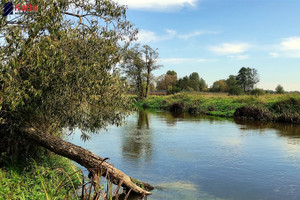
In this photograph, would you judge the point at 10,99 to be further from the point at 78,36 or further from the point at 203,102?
the point at 203,102

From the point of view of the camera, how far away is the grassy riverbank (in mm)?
5566

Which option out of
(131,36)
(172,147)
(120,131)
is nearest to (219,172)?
(172,147)

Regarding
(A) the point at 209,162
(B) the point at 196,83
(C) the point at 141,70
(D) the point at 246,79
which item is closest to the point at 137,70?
(C) the point at 141,70

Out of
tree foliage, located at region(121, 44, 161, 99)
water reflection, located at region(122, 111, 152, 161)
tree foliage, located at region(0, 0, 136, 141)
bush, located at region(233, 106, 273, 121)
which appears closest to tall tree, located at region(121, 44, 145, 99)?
tree foliage, located at region(121, 44, 161, 99)

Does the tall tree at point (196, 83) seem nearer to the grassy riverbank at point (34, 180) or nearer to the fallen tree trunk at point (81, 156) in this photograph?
the grassy riverbank at point (34, 180)

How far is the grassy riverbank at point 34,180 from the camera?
5566 mm

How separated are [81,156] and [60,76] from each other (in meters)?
1.90

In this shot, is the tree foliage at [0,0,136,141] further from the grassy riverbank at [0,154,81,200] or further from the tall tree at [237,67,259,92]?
the tall tree at [237,67,259,92]

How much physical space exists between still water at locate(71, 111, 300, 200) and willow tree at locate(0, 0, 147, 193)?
168cm

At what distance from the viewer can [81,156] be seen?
22.4ft

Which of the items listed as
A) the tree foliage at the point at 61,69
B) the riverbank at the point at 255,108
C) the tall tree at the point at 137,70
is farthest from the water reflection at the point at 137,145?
the tall tree at the point at 137,70

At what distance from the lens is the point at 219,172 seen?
914cm

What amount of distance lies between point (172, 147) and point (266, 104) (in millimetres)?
17461

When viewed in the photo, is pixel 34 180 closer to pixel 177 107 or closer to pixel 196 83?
pixel 177 107
